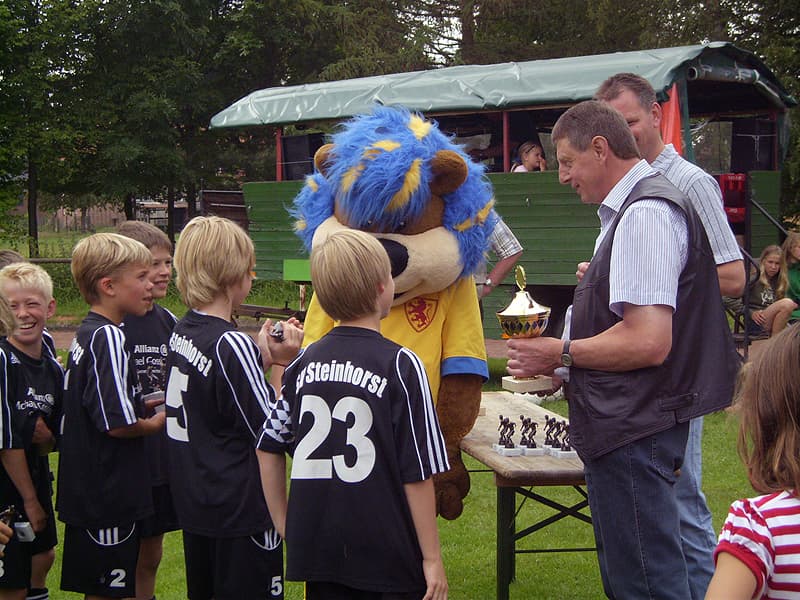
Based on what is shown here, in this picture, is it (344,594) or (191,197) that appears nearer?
(344,594)

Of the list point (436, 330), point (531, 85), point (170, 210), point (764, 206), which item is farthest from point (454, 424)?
point (170, 210)

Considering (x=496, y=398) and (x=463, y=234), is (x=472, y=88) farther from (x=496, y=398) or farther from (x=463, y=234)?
(x=463, y=234)

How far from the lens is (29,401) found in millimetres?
3906

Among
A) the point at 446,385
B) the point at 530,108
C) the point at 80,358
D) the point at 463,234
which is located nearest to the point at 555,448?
the point at 446,385

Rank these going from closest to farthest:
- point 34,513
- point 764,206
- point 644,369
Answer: point 644,369 < point 34,513 < point 764,206

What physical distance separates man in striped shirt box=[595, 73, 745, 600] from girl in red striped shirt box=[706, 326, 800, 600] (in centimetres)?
128

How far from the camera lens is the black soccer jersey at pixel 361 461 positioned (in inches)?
104

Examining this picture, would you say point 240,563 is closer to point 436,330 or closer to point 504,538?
point 436,330

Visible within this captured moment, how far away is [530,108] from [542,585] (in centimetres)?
588

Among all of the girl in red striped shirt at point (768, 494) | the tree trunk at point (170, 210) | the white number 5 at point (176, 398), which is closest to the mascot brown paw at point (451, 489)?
the white number 5 at point (176, 398)

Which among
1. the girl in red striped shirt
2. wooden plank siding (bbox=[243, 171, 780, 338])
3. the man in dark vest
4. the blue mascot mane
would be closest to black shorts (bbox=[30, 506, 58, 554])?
the blue mascot mane

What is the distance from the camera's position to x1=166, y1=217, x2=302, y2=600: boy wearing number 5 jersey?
3270mm

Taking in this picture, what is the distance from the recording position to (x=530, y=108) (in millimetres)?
9672

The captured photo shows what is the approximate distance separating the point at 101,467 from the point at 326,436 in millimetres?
1512
